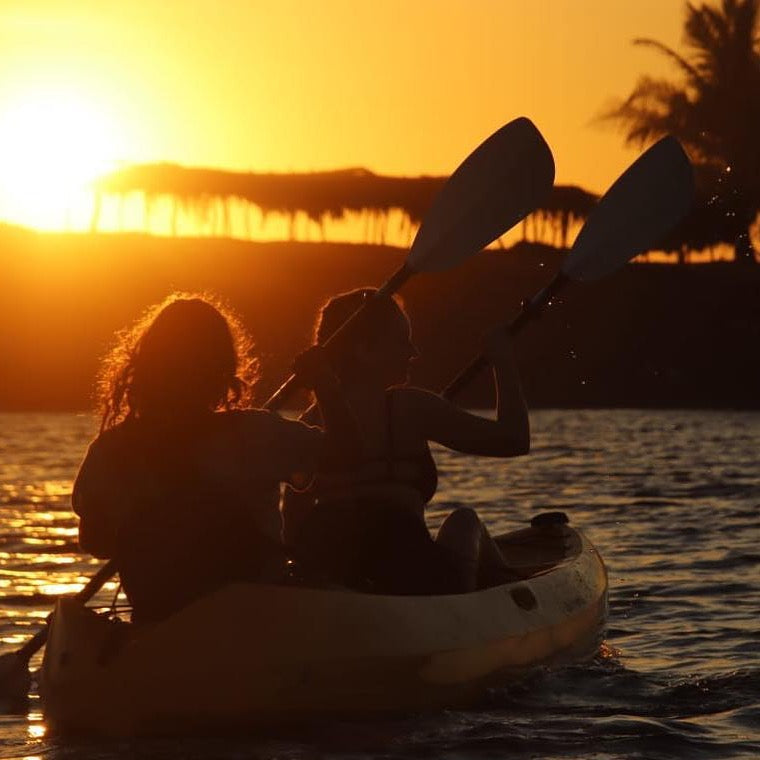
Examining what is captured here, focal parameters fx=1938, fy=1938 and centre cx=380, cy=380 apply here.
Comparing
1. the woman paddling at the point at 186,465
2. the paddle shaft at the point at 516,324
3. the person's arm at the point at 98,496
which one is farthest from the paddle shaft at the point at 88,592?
the paddle shaft at the point at 516,324

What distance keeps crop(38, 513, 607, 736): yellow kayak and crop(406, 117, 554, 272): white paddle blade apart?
6.69ft

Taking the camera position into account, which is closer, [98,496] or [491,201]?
[98,496]

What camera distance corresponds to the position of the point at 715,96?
3841 cm

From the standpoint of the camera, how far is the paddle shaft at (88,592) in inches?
265

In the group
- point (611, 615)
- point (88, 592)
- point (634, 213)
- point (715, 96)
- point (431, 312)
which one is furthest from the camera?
point (431, 312)

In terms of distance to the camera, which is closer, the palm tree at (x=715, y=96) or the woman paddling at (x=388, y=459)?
the woman paddling at (x=388, y=459)

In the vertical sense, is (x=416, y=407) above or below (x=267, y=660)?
above

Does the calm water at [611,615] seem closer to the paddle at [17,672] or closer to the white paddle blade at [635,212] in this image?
the paddle at [17,672]

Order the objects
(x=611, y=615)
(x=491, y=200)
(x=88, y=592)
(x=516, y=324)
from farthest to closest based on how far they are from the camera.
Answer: (x=611, y=615) → (x=491, y=200) → (x=516, y=324) → (x=88, y=592)

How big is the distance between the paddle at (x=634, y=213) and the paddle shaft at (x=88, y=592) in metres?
2.49

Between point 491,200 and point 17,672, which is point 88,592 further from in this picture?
point 491,200

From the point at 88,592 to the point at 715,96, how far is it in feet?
108

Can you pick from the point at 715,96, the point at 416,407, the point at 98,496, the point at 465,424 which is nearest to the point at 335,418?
the point at 416,407

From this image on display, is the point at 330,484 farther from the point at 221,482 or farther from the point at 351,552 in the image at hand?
the point at 221,482
